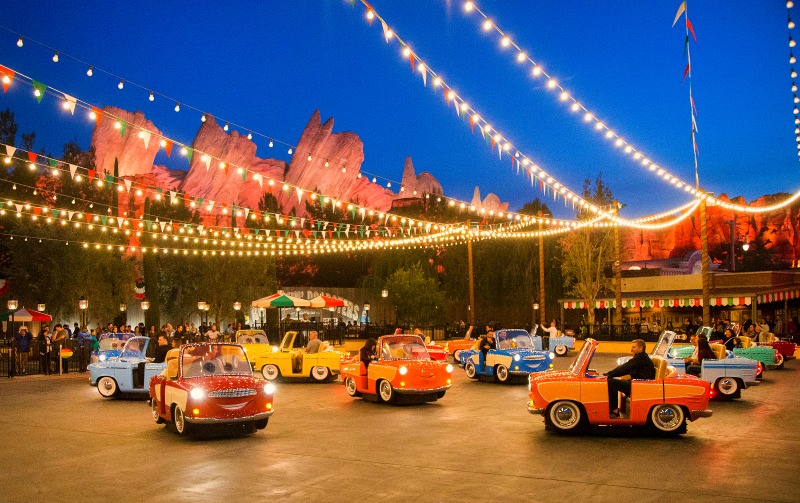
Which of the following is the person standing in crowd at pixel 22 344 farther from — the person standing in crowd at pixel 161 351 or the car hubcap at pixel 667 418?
the car hubcap at pixel 667 418

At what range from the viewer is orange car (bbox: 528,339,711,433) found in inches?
450

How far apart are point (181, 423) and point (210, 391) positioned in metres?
0.91

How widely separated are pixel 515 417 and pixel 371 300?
1795 inches

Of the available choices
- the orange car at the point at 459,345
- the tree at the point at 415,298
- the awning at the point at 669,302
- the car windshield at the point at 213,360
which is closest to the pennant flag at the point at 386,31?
the car windshield at the point at 213,360

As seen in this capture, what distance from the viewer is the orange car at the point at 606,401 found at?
Result: 1144 cm

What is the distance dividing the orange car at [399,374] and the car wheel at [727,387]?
581 cm

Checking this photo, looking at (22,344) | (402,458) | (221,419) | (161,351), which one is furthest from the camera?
(22,344)

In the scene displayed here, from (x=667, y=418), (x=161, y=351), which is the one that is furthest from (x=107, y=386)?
(x=667, y=418)

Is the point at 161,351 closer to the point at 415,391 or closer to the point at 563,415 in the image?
the point at 415,391

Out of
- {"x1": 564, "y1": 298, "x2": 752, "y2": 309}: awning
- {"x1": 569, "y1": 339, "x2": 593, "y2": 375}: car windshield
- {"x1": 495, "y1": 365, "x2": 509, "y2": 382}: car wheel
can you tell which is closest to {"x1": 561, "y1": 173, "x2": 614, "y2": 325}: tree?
{"x1": 564, "y1": 298, "x2": 752, "y2": 309}: awning

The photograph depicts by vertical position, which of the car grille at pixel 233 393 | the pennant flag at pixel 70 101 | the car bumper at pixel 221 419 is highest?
the pennant flag at pixel 70 101

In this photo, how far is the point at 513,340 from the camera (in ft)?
68.8

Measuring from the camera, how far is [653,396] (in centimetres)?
1148

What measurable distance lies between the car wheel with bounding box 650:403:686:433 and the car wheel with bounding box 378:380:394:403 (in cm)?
623
